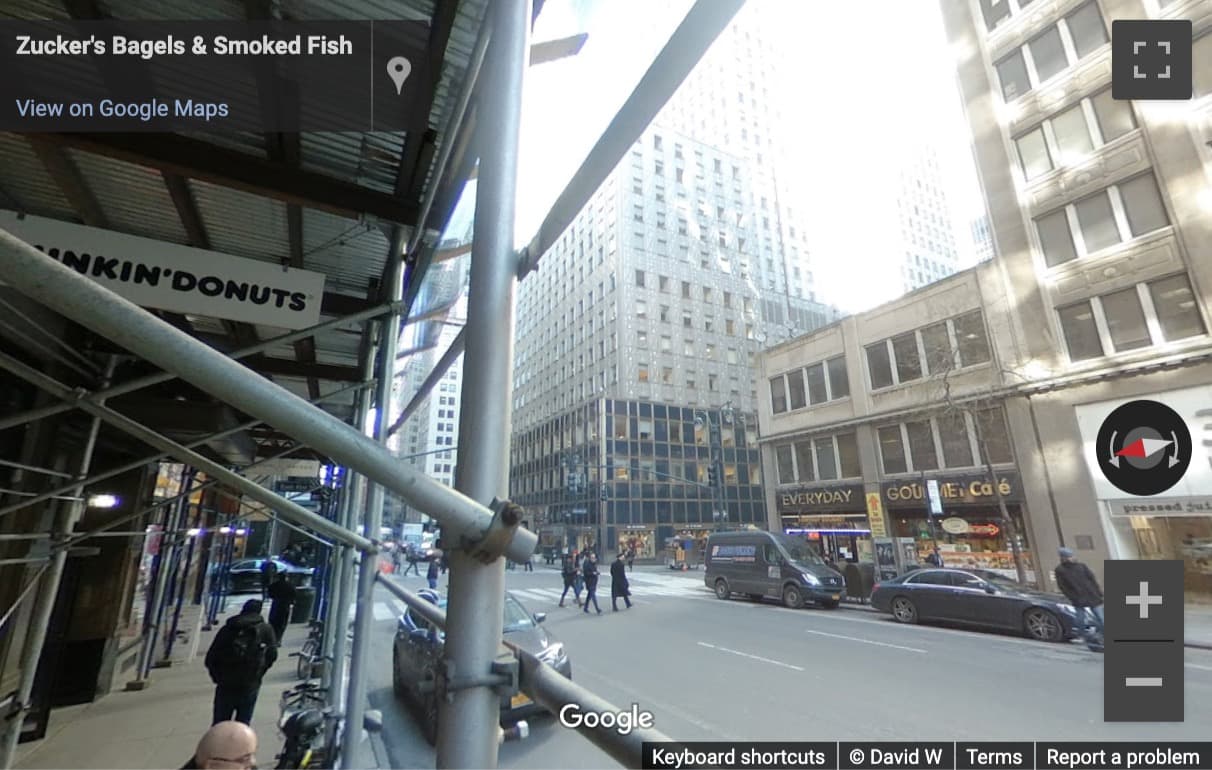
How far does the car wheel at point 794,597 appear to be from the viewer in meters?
17.6

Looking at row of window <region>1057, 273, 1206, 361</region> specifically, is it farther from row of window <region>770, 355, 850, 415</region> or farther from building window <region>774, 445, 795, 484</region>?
building window <region>774, 445, 795, 484</region>

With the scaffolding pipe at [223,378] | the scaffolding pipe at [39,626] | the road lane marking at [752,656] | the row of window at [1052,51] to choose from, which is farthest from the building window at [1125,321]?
the scaffolding pipe at [39,626]

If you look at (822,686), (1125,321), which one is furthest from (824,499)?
(822,686)

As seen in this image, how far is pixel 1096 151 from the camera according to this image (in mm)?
17750

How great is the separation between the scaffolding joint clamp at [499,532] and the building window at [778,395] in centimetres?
2841

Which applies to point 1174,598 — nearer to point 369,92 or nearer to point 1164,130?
point 369,92

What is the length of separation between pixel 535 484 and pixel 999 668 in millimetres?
47421

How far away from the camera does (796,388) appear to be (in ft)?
91.0

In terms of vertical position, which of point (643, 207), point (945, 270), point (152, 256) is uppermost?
point (945, 270)

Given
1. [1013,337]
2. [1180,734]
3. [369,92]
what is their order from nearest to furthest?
[369,92] → [1180,734] → [1013,337]

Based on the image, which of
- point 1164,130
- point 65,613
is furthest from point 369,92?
point 1164,130

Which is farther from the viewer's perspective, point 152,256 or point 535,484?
point 535,484

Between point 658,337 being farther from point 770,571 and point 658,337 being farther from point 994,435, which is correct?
point 770,571

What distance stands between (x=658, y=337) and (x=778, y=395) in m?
21.2
